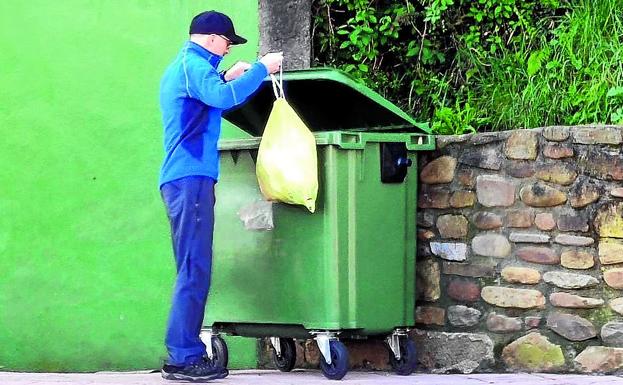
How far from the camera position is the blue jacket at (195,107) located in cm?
598

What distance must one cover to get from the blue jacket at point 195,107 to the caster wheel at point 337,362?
1.03 meters

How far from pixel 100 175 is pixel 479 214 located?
2290mm

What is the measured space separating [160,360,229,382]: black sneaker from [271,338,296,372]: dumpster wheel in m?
1.02

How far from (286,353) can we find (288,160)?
1445mm

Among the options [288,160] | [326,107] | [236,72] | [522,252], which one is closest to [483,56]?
[326,107]

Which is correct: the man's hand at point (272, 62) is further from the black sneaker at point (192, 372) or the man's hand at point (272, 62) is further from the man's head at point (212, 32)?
the black sneaker at point (192, 372)

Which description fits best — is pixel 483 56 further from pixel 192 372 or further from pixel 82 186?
pixel 192 372

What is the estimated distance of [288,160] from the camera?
6145 mm

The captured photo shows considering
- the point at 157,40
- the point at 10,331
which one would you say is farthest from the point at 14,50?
the point at 10,331

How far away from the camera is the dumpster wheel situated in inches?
281

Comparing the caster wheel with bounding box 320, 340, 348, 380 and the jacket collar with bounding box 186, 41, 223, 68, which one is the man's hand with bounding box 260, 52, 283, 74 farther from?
the caster wheel with bounding box 320, 340, 348, 380

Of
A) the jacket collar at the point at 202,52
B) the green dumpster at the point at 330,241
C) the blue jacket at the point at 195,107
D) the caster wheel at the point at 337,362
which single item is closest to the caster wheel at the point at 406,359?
the green dumpster at the point at 330,241

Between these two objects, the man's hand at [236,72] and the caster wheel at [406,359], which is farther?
the caster wheel at [406,359]

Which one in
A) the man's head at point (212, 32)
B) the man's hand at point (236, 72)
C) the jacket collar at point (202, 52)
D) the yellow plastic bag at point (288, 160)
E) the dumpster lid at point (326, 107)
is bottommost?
the yellow plastic bag at point (288, 160)
